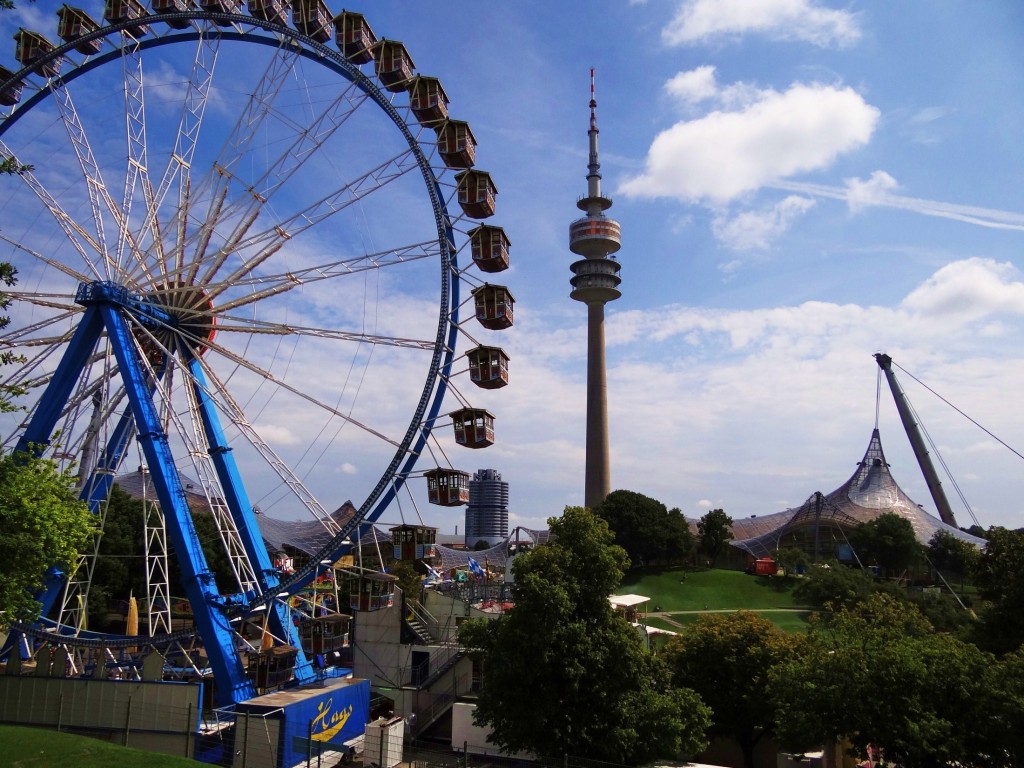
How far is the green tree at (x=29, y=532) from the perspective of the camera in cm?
1952

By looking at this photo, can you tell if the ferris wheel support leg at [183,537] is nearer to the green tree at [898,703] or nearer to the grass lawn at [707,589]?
the green tree at [898,703]

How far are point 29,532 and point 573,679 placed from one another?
13547 millimetres

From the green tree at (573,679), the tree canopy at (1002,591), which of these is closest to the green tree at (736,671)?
the green tree at (573,679)

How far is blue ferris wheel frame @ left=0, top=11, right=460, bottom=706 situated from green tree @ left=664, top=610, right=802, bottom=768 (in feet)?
34.8

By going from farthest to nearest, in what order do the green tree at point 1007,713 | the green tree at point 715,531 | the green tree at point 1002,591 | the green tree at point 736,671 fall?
the green tree at point 715,531
the green tree at point 1002,591
the green tree at point 736,671
the green tree at point 1007,713

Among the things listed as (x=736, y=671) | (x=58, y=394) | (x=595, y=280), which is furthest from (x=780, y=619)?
(x=595, y=280)

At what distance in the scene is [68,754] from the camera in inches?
606

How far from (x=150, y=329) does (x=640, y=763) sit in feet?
65.4

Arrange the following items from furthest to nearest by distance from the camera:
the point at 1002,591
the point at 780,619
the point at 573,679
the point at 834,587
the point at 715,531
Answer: the point at 715,531 → the point at 780,619 → the point at 834,587 → the point at 1002,591 → the point at 573,679

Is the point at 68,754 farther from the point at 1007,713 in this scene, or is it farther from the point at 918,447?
the point at 918,447

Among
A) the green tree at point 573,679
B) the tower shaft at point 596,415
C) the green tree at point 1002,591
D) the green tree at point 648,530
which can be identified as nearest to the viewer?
the green tree at point 573,679

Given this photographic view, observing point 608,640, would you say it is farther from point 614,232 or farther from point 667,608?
point 614,232

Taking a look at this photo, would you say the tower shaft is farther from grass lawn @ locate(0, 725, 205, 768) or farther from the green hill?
grass lawn @ locate(0, 725, 205, 768)

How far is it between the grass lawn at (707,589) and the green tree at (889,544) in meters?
9.30
